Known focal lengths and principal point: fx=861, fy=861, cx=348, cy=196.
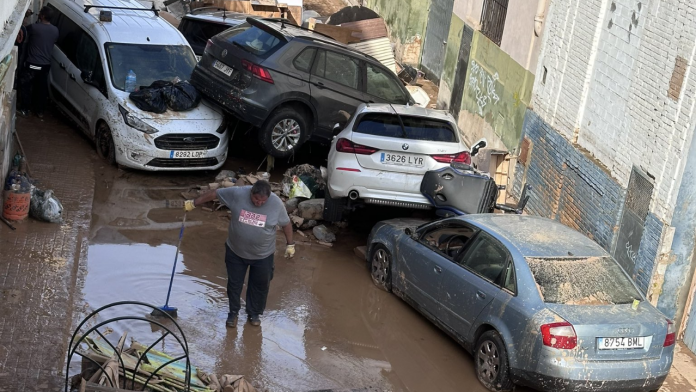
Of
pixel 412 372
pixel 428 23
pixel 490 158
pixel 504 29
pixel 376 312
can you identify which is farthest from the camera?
pixel 428 23

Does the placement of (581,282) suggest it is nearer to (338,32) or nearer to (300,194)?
(300,194)

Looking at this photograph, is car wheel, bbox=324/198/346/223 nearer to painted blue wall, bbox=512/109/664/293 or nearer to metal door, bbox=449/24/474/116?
painted blue wall, bbox=512/109/664/293

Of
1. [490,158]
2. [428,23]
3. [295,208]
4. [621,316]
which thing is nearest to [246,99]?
[295,208]

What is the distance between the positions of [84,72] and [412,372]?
25.2 ft

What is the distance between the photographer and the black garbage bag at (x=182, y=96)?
Result: 1285 cm

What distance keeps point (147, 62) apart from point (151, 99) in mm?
1211

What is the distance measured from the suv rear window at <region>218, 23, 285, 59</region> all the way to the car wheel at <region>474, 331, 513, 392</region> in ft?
20.6

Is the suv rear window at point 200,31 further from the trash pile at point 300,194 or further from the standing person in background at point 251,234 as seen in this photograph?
the standing person in background at point 251,234

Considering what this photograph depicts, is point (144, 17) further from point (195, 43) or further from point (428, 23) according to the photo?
point (428, 23)

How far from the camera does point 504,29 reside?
16.0 meters

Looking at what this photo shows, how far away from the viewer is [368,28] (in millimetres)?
19719

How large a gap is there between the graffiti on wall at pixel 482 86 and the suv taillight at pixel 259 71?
5.12m

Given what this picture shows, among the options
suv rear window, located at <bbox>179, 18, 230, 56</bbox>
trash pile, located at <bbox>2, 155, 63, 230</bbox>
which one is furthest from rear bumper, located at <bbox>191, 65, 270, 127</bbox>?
suv rear window, located at <bbox>179, 18, 230, 56</bbox>

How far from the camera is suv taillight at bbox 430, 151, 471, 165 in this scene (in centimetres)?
1114
